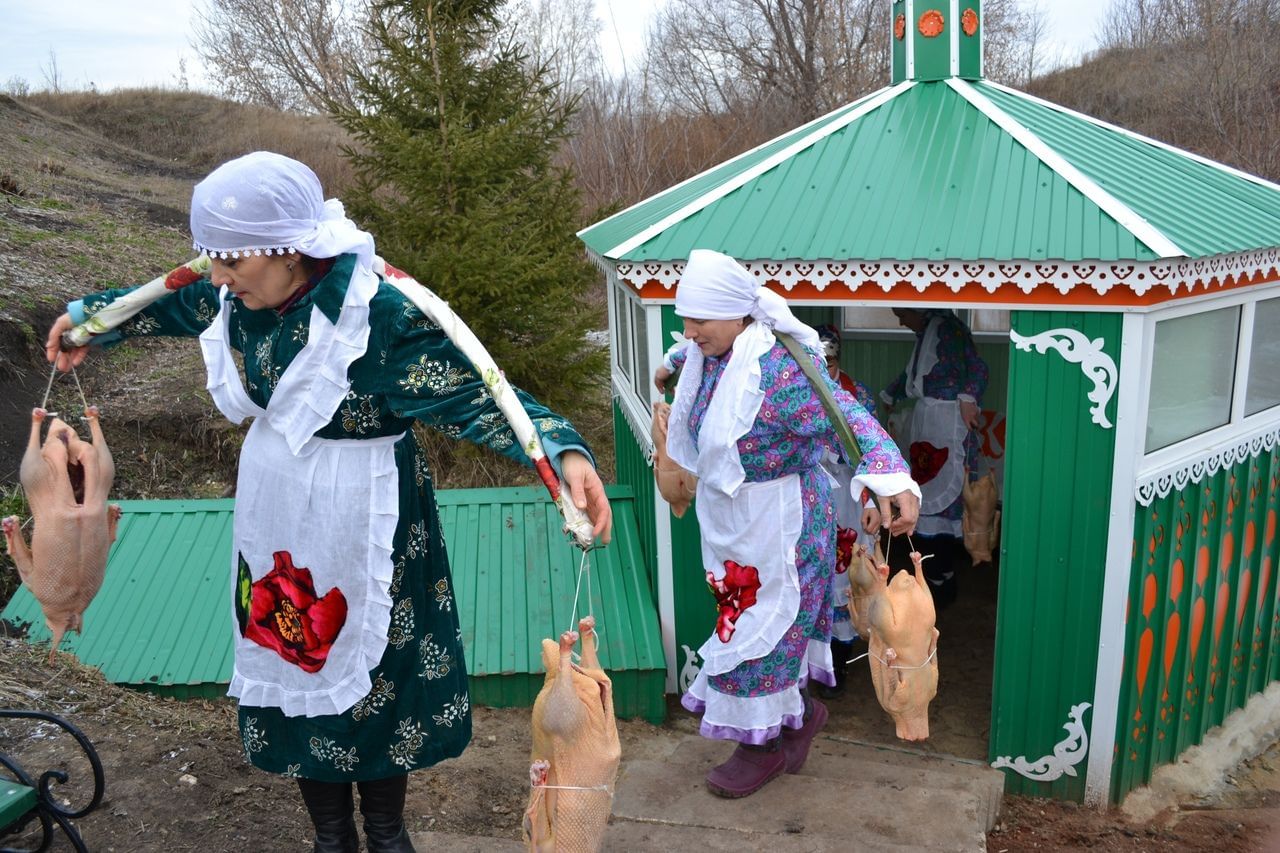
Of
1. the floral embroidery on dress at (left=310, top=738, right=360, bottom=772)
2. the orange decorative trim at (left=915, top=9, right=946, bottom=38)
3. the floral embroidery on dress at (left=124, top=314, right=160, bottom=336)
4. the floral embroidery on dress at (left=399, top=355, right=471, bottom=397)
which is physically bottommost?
the floral embroidery on dress at (left=310, top=738, right=360, bottom=772)

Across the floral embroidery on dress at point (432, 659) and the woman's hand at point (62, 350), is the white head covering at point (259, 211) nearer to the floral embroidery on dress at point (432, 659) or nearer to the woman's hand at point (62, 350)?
the woman's hand at point (62, 350)

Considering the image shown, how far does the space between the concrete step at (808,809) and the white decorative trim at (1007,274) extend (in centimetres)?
185

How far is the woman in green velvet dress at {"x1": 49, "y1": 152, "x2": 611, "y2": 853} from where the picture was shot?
7.01 ft

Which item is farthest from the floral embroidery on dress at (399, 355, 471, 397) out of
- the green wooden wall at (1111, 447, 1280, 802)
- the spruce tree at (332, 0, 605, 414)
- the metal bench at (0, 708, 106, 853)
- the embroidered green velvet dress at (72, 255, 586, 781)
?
the spruce tree at (332, 0, 605, 414)

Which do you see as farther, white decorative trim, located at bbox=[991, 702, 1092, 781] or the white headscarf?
white decorative trim, located at bbox=[991, 702, 1092, 781]

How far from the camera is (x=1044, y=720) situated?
4.19 metres

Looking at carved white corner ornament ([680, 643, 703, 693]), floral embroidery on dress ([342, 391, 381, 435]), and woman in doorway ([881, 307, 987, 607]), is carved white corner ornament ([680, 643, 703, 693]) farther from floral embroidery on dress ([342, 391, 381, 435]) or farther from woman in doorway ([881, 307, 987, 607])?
floral embroidery on dress ([342, 391, 381, 435])

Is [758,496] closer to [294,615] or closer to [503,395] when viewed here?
[503,395]

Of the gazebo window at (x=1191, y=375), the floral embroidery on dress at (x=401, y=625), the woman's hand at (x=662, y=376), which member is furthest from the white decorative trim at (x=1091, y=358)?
the floral embroidery on dress at (x=401, y=625)

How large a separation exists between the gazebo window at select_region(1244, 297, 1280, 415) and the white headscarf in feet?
7.67

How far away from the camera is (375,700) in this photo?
2389mm


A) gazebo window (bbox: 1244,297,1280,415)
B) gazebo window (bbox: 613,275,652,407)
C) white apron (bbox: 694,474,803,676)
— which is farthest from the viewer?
gazebo window (bbox: 613,275,652,407)

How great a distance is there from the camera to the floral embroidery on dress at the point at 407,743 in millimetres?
2436

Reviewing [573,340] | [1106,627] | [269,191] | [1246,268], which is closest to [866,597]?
[1106,627]
